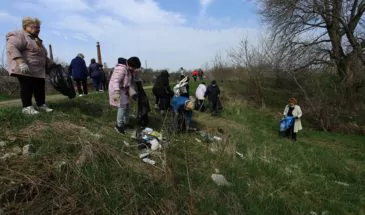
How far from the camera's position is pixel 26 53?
618cm

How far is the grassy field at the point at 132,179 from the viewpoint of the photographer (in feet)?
13.4

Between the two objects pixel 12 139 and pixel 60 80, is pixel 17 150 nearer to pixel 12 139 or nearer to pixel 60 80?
pixel 12 139

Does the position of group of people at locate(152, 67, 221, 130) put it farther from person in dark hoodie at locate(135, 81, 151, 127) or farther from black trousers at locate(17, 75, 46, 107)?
black trousers at locate(17, 75, 46, 107)

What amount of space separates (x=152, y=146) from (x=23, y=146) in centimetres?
199

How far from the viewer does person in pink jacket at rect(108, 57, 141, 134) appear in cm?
667

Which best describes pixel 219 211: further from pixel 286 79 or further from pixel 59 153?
pixel 286 79

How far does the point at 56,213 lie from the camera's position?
3830 millimetres

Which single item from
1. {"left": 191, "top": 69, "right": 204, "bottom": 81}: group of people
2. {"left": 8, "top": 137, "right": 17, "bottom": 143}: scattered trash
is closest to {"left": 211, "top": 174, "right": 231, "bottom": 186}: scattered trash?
{"left": 8, "top": 137, "right": 17, "bottom": 143}: scattered trash

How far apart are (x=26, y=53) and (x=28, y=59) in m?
0.11

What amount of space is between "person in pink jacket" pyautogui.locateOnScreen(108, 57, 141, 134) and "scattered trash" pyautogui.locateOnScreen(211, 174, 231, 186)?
2.22 metres

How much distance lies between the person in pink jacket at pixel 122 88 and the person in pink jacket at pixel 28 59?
128 cm

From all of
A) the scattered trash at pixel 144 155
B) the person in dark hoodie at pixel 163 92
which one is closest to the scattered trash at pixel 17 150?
the scattered trash at pixel 144 155

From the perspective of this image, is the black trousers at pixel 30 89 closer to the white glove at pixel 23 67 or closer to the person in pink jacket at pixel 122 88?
the white glove at pixel 23 67

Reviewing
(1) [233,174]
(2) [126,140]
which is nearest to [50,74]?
(2) [126,140]
